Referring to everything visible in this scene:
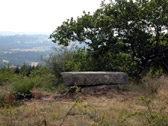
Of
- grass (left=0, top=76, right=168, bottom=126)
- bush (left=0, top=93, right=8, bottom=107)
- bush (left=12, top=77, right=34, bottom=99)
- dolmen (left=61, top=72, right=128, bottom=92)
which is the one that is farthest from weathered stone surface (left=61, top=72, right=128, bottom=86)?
bush (left=0, top=93, right=8, bottom=107)

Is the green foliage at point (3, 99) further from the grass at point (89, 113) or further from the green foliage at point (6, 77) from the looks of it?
the green foliage at point (6, 77)

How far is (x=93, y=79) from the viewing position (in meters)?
8.12

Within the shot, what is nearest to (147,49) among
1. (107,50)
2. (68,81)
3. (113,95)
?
(107,50)

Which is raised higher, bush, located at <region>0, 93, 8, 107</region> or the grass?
the grass

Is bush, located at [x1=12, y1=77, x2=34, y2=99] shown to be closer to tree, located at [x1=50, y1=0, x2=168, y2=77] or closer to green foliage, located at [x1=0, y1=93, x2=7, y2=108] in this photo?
green foliage, located at [x1=0, y1=93, x2=7, y2=108]

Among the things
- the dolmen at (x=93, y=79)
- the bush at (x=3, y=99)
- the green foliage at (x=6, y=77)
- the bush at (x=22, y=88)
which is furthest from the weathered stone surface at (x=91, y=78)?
the green foliage at (x=6, y=77)

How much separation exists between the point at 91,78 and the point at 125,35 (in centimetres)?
324

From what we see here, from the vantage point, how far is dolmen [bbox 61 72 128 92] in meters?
7.90

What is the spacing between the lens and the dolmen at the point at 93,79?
790 centimetres

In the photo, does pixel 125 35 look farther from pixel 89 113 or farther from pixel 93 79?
pixel 89 113

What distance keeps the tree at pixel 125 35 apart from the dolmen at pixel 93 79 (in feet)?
5.39

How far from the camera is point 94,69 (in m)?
10.5

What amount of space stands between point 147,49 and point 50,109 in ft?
20.4

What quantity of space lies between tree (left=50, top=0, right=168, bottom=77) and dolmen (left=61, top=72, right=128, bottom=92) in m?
1.64
